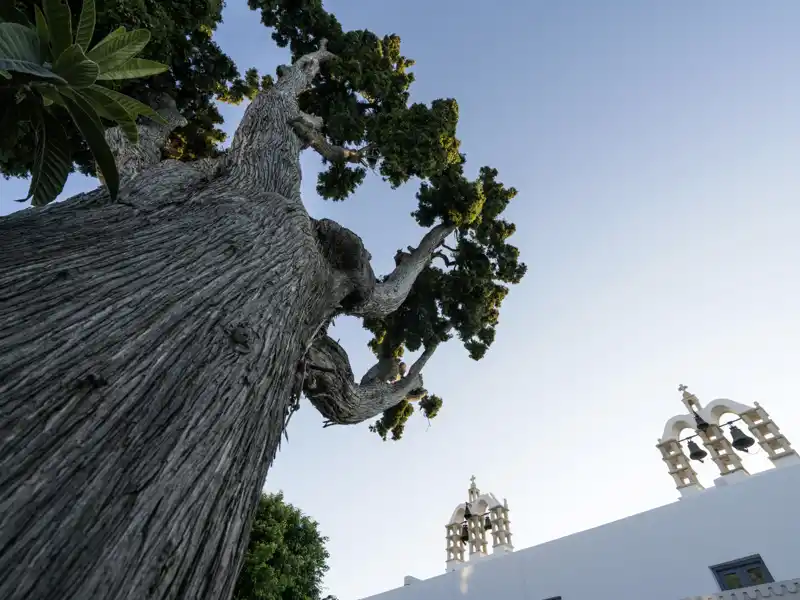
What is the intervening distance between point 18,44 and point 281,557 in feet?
30.5

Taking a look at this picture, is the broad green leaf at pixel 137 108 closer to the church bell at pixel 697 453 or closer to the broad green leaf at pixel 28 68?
the broad green leaf at pixel 28 68

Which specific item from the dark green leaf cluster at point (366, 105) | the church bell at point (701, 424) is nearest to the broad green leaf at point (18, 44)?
Answer: the dark green leaf cluster at point (366, 105)

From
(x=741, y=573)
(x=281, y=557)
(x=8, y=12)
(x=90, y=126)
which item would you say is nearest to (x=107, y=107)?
(x=90, y=126)

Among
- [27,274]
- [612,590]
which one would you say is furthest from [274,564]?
[27,274]

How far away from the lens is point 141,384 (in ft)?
4.55

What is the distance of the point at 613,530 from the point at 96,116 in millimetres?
11807

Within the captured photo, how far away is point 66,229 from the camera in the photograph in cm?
201

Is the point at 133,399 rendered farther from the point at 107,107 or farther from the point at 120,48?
the point at 120,48

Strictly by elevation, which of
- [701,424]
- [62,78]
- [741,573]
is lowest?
[62,78]

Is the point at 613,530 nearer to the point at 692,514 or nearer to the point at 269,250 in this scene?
the point at 692,514

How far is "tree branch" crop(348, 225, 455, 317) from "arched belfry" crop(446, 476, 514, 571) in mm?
8712

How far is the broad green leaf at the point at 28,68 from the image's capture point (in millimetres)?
1574

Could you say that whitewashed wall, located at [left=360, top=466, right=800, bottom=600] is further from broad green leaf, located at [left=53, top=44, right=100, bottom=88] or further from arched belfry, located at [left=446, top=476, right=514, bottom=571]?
broad green leaf, located at [left=53, top=44, right=100, bottom=88]

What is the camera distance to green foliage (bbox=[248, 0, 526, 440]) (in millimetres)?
8133
